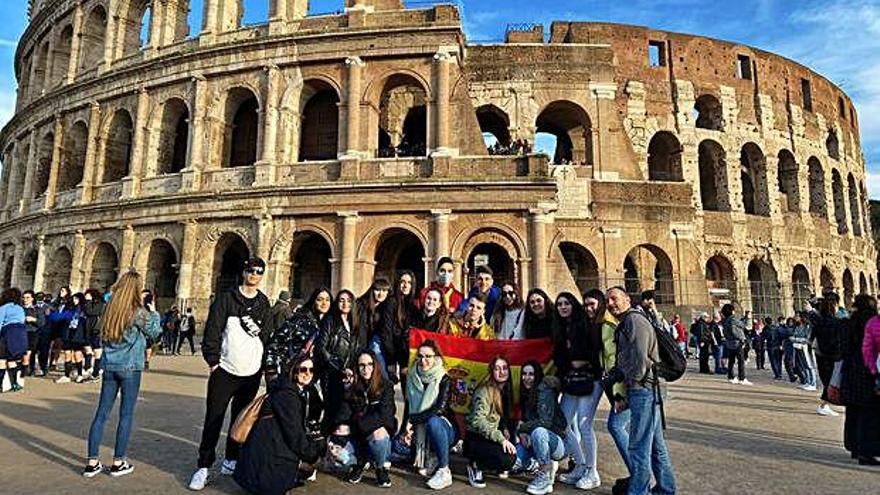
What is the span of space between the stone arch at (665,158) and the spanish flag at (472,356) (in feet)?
72.5

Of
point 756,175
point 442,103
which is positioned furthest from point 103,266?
point 756,175

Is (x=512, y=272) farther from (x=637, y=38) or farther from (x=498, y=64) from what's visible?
(x=637, y=38)

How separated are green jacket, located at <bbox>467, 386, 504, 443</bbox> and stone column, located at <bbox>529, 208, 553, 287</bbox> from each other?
11416 mm

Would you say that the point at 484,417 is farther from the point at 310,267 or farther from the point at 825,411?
the point at 310,267

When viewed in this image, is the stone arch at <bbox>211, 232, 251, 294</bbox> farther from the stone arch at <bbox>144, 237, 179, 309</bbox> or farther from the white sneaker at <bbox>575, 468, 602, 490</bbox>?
the white sneaker at <bbox>575, 468, 602, 490</bbox>

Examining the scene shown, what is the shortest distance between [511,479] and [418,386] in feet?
3.86

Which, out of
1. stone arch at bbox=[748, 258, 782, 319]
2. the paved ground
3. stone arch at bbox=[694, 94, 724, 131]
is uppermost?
stone arch at bbox=[694, 94, 724, 131]

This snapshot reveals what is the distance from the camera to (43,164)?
24.2m

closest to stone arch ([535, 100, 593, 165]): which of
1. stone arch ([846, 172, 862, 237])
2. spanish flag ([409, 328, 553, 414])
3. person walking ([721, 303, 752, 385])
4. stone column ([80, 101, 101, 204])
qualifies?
person walking ([721, 303, 752, 385])

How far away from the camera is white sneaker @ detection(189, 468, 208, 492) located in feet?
14.3

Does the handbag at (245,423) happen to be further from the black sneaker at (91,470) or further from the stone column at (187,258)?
the stone column at (187,258)

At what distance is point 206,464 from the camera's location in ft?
14.8

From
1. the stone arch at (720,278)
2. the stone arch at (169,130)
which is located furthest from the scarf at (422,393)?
the stone arch at (720,278)

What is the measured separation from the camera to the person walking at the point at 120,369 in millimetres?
4590
